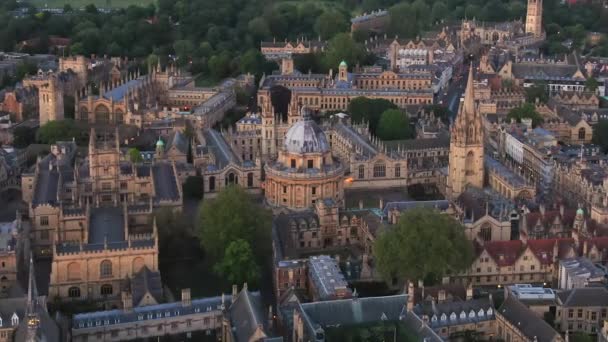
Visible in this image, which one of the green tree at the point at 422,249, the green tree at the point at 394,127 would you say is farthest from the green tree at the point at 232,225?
the green tree at the point at 394,127

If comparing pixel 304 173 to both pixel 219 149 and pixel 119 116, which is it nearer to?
pixel 219 149

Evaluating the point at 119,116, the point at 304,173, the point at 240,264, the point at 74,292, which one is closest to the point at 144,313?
the point at 74,292

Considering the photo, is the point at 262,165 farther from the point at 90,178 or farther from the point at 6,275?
the point at 6,275

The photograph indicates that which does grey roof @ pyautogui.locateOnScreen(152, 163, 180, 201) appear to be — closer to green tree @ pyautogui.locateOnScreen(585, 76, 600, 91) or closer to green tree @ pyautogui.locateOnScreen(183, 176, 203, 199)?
green tree @ pyautogui.locateOnScreen(183, 176, 203, 199)

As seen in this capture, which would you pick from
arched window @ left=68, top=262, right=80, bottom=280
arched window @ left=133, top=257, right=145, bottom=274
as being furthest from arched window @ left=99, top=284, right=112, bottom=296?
arched window @ left=133, top=257, right=145, bottom=274

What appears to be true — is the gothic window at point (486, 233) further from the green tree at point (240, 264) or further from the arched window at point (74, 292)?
the arched window at point (74, 292)

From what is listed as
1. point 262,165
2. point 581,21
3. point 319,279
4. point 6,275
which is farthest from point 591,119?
point 581,21
